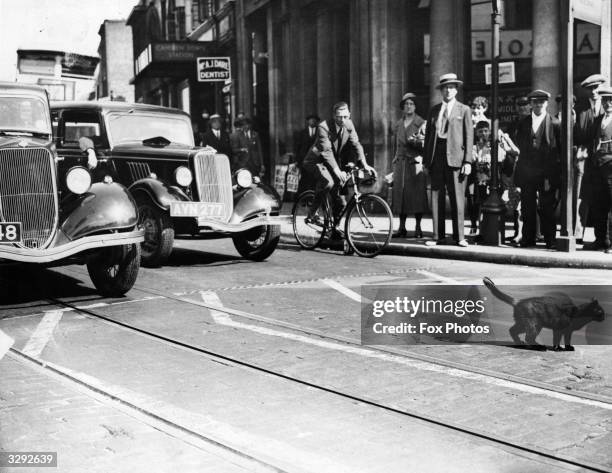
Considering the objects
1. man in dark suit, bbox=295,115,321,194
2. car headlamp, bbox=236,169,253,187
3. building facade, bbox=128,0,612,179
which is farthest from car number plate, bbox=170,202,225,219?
man in dark suit, bbox=295,115,321,194

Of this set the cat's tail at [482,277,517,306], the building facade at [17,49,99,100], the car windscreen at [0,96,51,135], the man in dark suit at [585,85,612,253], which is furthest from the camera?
the building facade at [17,49,99,100]

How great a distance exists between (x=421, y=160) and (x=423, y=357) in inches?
267

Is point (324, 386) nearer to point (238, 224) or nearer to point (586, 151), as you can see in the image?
point (238, 224)

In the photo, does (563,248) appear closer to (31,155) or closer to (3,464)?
(31,155)

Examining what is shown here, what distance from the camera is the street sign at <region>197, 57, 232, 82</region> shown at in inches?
802

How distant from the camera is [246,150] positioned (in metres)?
17.5

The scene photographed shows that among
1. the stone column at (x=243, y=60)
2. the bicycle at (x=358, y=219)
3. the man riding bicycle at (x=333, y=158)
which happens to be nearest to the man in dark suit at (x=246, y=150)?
the man riding bicycle at (x=333, y=158)

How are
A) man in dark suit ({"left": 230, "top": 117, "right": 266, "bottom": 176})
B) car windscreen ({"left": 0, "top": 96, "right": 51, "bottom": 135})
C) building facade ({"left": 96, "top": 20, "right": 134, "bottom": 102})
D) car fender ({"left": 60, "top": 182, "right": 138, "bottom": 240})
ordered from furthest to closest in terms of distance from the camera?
building facade ({"left": 96, "top": 20, "right": 134, "bottom": 102}) < man in dark suit ({"left": 230, "top": 117, "right": 266, "bottom": 176}) < car windscreen ({"left": 0, "top": 96, "right": 51, "bottom": 135}) < car fender ({"left": 60, "top": 182, "right": 138, "bottom": 240})

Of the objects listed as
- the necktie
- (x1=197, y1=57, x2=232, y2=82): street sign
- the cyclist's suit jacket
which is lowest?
the cyclist's suit jacket

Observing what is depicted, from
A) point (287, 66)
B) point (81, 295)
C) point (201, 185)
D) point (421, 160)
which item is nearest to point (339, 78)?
point (287, 66)

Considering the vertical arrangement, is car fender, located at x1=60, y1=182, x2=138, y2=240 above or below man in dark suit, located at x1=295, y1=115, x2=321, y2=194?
below

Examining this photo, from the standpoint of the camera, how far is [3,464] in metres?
3.49

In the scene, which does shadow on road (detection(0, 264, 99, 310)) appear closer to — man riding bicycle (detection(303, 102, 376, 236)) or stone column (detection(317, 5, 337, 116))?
man riding bicycle (detection(303, 102, 376, 236))

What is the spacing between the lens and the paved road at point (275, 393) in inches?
144
